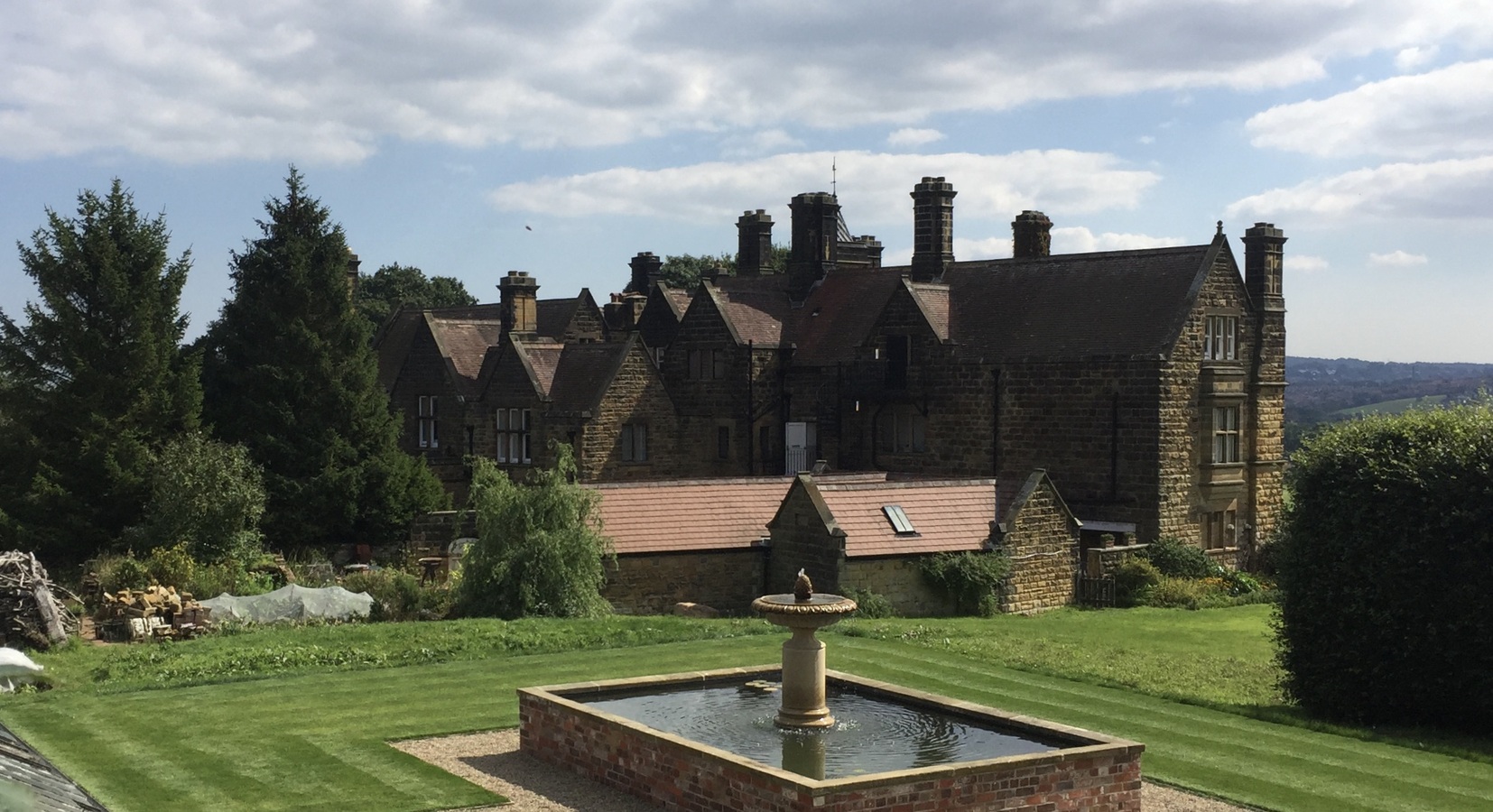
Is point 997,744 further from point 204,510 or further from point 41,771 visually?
point 204,510

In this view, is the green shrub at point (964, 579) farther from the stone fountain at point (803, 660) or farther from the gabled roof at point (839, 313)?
the stone fountain at point (803, 660)

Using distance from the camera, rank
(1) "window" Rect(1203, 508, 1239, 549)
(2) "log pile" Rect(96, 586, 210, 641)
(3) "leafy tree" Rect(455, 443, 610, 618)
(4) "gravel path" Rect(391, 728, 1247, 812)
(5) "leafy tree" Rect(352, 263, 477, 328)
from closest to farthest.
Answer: (4) "gravel path" Rect(391, 728, 1247, 812), (2) "log pile" Rect(96, 586, 210, 641), (3) "leafy tree" Rect(455, 443, 610, 618), (1) "window" Rect(1203, 508, 1239, 549), (5) "leafy tree" Rect(352, 263, 477, 328)

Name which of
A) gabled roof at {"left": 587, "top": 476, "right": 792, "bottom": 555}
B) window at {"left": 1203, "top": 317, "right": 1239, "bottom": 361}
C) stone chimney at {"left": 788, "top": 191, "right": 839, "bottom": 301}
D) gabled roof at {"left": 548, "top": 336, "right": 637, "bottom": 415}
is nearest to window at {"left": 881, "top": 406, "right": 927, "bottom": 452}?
stone chimney at {"left": 788, "top": 191, "right": 839, "bottom": 301}

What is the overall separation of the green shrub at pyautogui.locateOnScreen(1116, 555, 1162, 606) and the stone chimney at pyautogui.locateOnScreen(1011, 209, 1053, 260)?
1392 cm

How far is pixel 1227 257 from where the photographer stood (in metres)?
39.9

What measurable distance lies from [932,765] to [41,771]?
8.11 metres

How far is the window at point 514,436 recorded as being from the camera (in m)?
45.9

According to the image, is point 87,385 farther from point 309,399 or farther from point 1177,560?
point 1177,560

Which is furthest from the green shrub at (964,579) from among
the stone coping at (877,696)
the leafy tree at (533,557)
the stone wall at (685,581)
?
the stone coping at (877,696)

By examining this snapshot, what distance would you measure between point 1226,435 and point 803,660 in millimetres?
27294

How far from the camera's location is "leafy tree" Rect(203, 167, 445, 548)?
115 feet

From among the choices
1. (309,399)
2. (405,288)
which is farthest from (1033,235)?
(405,288)

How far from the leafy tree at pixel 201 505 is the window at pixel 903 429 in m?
19.2

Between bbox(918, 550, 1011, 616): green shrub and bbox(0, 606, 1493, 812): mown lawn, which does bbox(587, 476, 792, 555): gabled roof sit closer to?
bbox(918, 550, 1011, 616): green shrub
